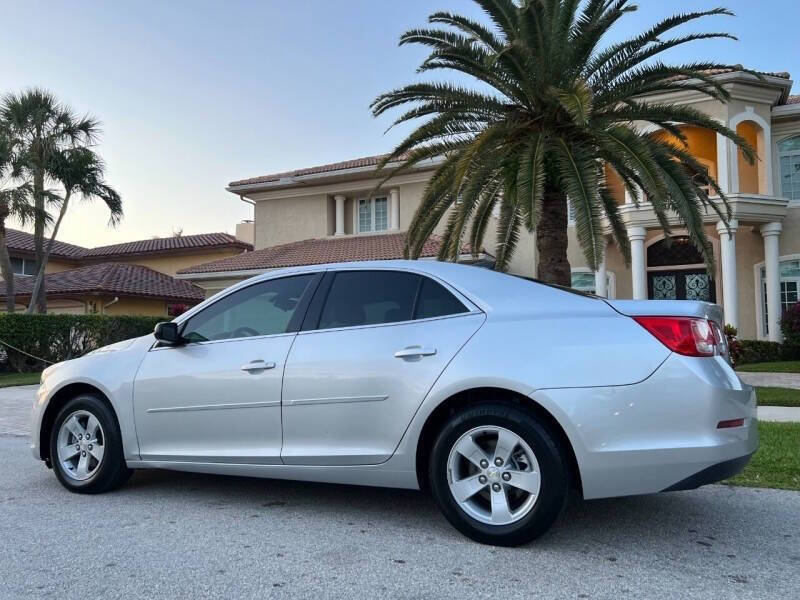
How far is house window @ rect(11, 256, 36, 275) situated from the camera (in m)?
32.1

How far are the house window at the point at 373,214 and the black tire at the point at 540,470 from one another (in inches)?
739

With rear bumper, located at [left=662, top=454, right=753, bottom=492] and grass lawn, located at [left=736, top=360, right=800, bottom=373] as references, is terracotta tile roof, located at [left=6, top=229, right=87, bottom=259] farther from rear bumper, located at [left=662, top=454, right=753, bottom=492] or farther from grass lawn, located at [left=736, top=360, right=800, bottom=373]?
rear bumper, located at [left=662, top=454, right=753, bottom=492]

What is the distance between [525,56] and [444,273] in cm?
651

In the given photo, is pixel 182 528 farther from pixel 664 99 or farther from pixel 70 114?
pixel 70 114

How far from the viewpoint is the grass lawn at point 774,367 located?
1608 centimetres

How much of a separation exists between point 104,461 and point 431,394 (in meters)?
2.60

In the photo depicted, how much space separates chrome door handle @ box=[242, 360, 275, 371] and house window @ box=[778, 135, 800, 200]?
63.8ft

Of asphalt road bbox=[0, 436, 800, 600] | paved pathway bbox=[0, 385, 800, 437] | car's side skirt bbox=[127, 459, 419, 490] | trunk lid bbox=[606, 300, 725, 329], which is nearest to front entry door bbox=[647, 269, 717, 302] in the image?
paved pathway bbox=[0, 385, 800, 437]

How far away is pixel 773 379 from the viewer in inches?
564

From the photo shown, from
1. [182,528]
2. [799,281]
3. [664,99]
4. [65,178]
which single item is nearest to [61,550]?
[182,528]

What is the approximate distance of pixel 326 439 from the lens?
13.5ft

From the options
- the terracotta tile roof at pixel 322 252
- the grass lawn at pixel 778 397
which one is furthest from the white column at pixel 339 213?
the grass lawn at pixel 778 397

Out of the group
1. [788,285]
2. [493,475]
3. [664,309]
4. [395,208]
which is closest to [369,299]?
[493,475]

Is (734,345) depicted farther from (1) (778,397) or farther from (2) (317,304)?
(2) (317,304)
